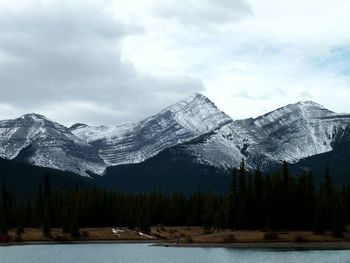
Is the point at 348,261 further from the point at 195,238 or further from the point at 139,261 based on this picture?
the point at 195,238

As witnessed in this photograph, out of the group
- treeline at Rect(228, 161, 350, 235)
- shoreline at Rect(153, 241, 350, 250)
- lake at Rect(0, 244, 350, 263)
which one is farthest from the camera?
treeline at Rect(228, 161, 350, 235)

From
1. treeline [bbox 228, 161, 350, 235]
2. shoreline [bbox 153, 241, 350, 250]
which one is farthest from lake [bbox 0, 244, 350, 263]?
treeline [bbox 228, 161, 350, 235]

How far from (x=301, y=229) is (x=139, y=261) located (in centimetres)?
6636

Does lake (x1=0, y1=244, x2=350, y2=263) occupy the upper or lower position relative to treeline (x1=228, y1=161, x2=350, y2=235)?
lower

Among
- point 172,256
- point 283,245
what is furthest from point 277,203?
point 172,256

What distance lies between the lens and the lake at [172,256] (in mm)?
124688

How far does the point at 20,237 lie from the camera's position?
19912 centimetres

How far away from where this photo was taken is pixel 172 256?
447ft

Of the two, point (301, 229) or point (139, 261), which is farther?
point (301, 229)

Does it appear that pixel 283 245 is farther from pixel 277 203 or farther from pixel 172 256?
pixel 172 256

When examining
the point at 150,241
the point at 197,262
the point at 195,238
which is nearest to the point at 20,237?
the point at 150,241

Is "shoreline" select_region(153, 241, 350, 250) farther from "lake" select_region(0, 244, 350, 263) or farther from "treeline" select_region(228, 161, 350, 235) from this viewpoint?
"treeline" select_region(228, 161, 350, 235)

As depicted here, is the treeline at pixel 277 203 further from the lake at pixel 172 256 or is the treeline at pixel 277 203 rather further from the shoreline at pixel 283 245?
the lake at pixel 172 256

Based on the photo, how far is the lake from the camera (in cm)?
12469
